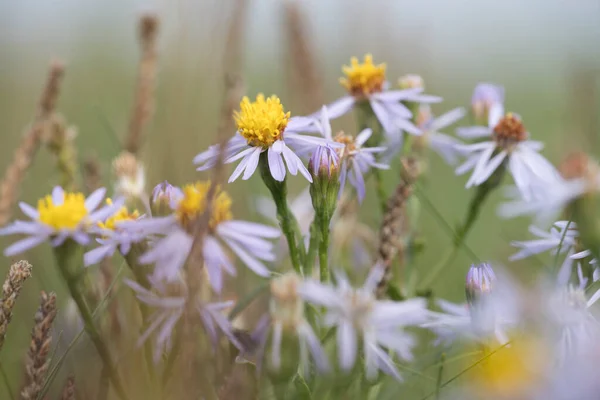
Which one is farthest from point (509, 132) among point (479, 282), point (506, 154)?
point (479, 282)

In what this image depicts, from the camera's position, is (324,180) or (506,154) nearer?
(324,180)

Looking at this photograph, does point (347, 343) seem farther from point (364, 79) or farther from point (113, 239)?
point (364, 79)

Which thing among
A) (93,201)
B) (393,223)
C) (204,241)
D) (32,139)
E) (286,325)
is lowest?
(393,223)

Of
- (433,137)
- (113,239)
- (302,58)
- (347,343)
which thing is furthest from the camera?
(302,58)

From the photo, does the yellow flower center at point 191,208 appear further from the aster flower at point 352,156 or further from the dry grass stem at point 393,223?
the dry grass stem at point 393,223

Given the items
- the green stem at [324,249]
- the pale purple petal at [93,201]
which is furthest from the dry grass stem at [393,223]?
the pale purple petal at [93,201]

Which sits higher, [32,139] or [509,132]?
[32,139]

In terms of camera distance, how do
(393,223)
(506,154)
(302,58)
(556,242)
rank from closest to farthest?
(556,242), (393,223), (506,154), (302,58)
